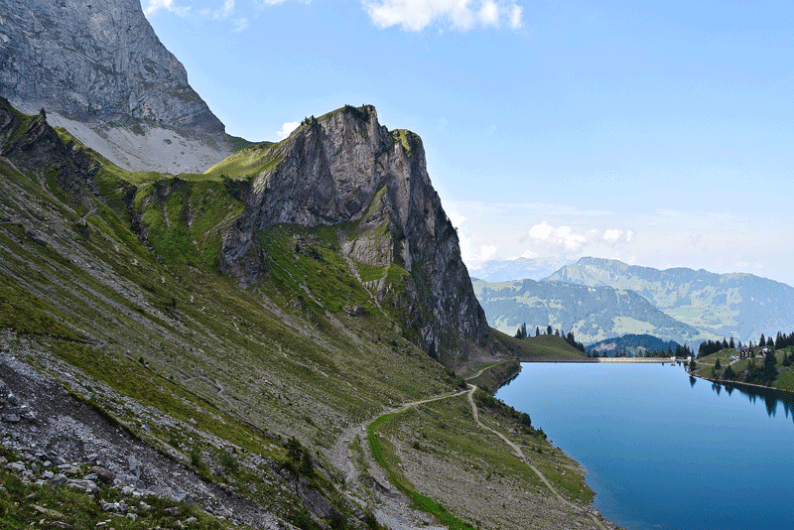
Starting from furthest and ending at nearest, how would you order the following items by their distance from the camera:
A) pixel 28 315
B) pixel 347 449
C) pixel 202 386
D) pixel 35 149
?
pixel 35 149 → pixel 347 449 → pixel 202 386 → pixel 28 315

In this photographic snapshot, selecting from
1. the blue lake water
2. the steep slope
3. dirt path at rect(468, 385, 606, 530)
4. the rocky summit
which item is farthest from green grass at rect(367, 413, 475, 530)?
the blue lake water

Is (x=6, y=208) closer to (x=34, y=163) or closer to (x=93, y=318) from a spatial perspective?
(x=93, y=318)

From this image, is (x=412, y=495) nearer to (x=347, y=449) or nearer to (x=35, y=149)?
(x=347, y=449)

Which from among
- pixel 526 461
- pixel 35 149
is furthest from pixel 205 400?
pixel 35 149

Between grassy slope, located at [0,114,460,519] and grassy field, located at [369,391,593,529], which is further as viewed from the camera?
grassy field, located at [369,391,593,529]

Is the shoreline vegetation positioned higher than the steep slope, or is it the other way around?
the steep slope

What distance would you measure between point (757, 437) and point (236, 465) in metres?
187

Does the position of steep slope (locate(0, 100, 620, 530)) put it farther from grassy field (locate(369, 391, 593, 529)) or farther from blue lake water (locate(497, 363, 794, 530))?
blue lake water (locate(497, 363, 794, 530))

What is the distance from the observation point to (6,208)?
9488 centimetres

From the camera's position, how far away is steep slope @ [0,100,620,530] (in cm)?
3300

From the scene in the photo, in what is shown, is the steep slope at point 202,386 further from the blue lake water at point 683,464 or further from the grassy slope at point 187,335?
the blue lake water at point 683,464

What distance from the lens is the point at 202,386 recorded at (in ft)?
233

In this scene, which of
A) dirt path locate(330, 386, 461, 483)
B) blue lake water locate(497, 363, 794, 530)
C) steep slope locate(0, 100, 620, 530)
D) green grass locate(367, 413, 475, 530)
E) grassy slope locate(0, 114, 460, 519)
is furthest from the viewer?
blue lake water locate(497, 363, 794, 530)

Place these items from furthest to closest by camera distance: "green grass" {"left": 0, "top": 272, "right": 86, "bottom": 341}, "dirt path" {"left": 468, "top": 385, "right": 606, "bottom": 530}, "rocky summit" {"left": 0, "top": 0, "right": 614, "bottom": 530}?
"dirt path" {"left": 468, "top": 385, "right": 606, "bottom": 530} < "green grass" {"left": 0, "top": 272, "right": 86, "bottom": 341} < "rocky summit" {"left": 0, "top": 0, "right": 614, "bottom": 530}
